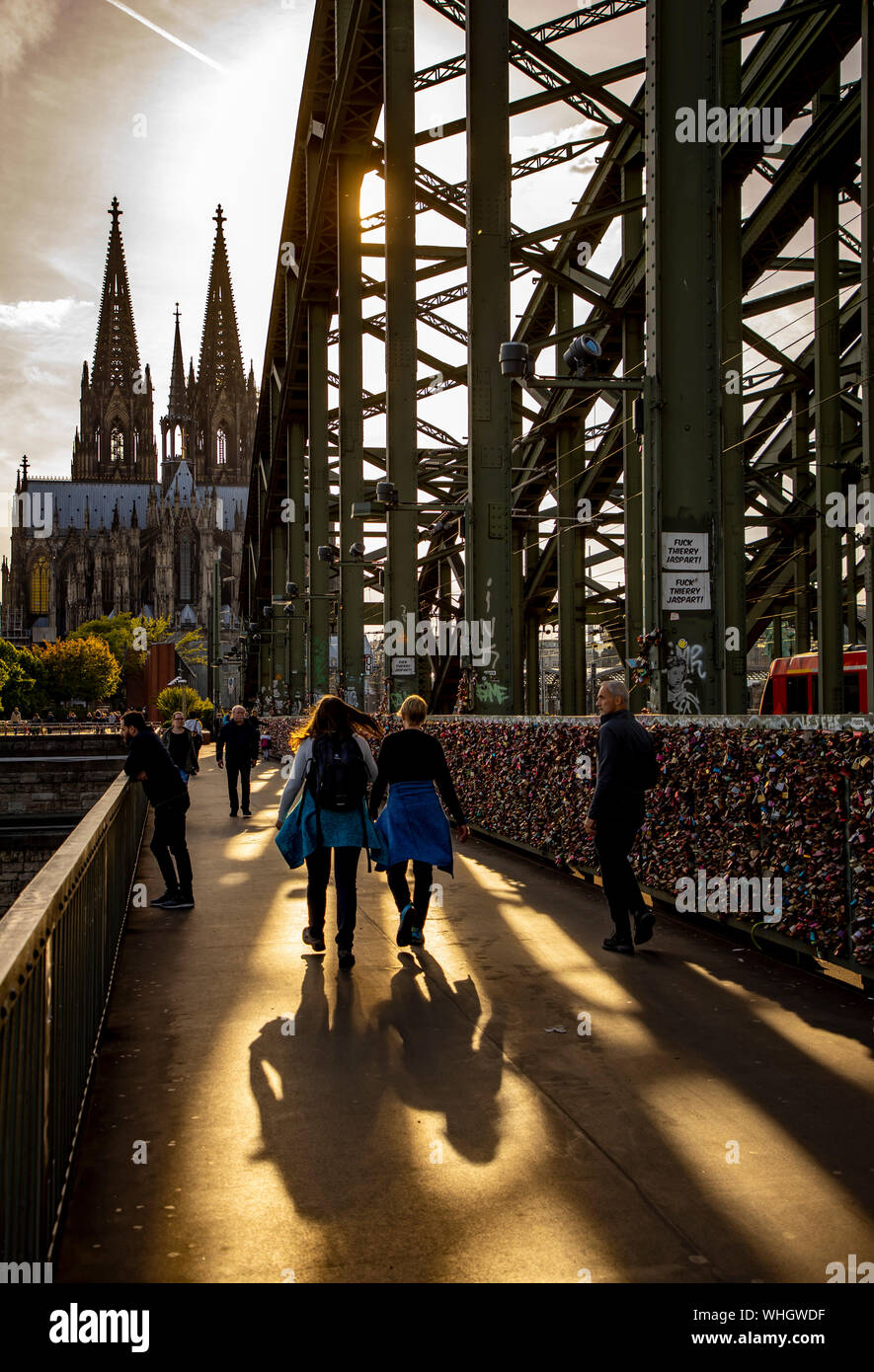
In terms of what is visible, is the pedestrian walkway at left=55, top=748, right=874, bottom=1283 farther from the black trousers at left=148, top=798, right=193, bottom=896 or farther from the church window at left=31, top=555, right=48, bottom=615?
the church window at left=31, top=555, right=48, bottom=615

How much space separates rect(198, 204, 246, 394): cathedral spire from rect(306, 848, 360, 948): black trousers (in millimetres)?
153022

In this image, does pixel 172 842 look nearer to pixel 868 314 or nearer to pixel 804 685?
pixel 868 314

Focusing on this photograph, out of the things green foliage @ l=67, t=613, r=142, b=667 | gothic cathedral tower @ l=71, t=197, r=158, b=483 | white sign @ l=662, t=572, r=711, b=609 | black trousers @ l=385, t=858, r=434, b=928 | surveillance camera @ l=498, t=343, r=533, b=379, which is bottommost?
black trousers @ l=385, t=858, r=434, b=928

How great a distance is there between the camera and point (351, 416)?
31016 mm

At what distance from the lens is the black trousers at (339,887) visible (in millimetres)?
7848

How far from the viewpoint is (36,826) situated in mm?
35594

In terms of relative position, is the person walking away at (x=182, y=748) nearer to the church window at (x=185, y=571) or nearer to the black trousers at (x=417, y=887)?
the black trousers at (x=417, y=887)

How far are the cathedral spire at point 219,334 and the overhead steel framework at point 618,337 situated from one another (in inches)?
4570

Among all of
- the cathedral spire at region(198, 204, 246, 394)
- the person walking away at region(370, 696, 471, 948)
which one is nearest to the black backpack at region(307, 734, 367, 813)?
the person walking away at region(370, 696, 471, 948)

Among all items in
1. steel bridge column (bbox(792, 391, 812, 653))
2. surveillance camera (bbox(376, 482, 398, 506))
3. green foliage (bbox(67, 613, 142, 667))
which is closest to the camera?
surveillance camera (bbox(376, 482, 398, 506))

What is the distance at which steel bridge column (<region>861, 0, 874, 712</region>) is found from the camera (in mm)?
13227

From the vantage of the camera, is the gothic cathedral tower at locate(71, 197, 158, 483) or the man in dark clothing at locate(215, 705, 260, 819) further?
the gothic cathedral tower at locate(71, 197, 158, 483)

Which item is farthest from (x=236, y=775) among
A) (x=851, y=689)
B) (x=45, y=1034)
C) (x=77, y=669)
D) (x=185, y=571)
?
(x=185, y=571)
